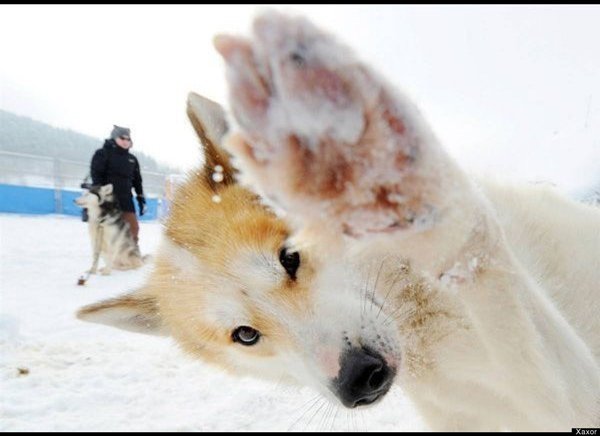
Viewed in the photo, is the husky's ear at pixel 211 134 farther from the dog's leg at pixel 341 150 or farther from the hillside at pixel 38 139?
the hillside at pixel 38 139

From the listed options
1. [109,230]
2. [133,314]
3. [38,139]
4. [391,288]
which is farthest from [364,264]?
[38,139]

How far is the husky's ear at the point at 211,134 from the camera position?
1.83 metres

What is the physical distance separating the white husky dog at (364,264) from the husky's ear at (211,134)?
12mm

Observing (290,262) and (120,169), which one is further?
(120,169)

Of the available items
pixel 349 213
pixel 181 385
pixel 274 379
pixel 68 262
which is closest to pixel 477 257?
pixel 349 213

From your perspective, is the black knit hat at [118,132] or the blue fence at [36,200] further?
the blue fence at [36,200]

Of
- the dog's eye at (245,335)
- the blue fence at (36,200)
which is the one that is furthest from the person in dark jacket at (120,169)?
the dog's eye at (245,335)

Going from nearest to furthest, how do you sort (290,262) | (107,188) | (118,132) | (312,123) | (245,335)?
(312,123) < (290,262) < (245,335) < (118,132) < (107,188)

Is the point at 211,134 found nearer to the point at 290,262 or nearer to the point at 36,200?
the point at 290,262

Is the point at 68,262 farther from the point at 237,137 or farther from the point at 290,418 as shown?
the point at 237,137

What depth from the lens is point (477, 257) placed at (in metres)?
1.24

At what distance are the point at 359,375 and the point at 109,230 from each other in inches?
287

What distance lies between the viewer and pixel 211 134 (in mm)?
1939

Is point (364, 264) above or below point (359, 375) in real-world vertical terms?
above
